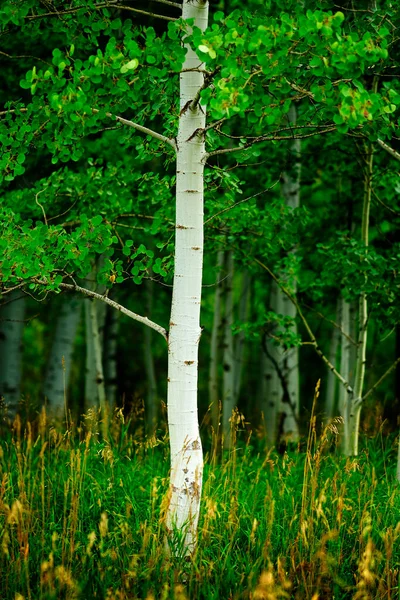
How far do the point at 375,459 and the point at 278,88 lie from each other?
4.36 meters

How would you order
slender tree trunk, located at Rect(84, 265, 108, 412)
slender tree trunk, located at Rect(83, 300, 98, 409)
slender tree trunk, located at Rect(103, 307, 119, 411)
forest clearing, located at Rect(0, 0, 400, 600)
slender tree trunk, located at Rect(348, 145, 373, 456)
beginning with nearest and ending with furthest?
1. forest clearing, located at Rect(0, 0, 400, 600)
2. slender tree trunk, located at Rect(348, 145, 373, 456)
3. slender tree trunk, located at Rect(84, 265, 108, 412)
4. slender tree trunk, located at Rect(83, 300, 98, 409)
5. slender tree trunk, located at Rect(103, 307, 119, 411)

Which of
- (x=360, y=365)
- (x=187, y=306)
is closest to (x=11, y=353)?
(x=360, y=365)

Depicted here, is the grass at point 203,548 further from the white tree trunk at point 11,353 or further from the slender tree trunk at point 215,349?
the slender tree trunk at point 215,349

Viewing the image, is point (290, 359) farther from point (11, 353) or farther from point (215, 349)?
point (11, 353)

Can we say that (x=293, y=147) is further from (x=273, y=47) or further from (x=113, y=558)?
(x=113, y=558)

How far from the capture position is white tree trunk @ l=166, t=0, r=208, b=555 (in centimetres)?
394

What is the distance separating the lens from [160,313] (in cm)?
2008

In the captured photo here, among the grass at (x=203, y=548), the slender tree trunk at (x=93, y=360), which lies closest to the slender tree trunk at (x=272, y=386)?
the slender tree trunk at (x=93, y=360)

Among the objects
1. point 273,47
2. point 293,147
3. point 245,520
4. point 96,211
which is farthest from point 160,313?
point 273,47

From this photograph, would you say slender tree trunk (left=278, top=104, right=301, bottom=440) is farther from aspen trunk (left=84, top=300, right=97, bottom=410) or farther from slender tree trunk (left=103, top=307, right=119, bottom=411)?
slender tree trunk (left=103, top=307, right=119, bottom=411)

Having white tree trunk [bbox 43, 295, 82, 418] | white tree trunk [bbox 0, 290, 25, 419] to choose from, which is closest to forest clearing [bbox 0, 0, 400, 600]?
white tree trunk [bbox 0, 290, 25, 419]

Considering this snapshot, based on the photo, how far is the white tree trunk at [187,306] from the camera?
12.9ft

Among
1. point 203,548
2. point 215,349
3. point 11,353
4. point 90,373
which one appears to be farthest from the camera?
point 215,349

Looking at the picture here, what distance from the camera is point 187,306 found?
399 cm
